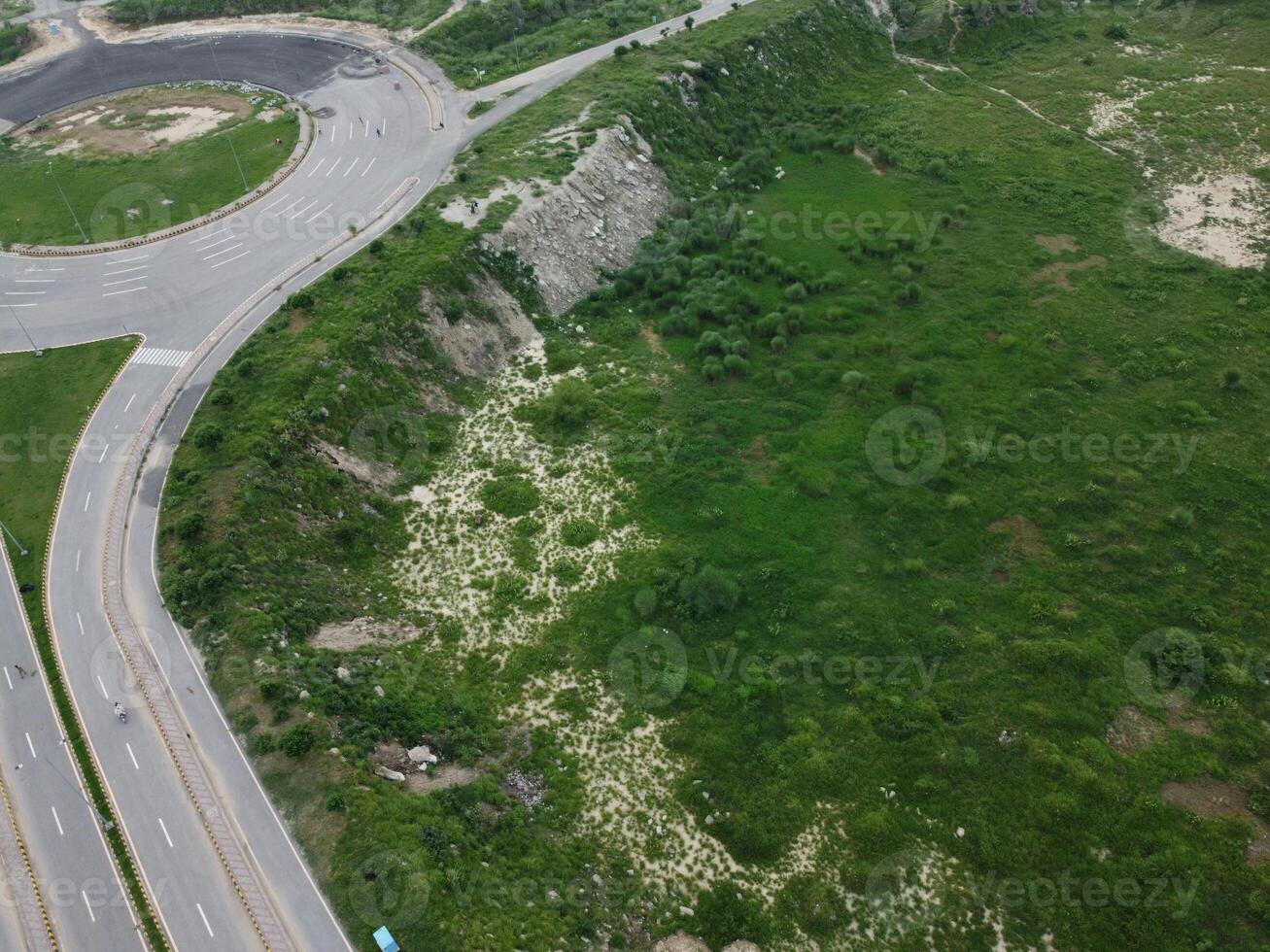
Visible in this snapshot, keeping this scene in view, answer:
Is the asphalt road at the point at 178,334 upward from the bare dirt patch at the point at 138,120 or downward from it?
downward

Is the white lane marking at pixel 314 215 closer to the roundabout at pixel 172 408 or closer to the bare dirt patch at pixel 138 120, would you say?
the roundabout at pixel 172 408

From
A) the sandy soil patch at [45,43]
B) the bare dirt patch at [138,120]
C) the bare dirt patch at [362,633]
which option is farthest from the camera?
the sandy soil patch at [45,43]

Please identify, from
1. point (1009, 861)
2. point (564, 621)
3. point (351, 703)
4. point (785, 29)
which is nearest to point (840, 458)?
point (564, 621)

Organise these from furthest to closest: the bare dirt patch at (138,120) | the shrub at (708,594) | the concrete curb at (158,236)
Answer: the bare dirt patch at (138,120) < the concrete curb at (158,236) < the shrub at (708,594)

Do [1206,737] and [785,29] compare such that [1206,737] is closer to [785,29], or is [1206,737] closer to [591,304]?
[591,304]

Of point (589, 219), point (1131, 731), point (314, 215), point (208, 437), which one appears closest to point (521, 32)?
point (589, 219)

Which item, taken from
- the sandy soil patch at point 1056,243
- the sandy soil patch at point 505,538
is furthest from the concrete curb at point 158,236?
the sandy soil patch at point 1056,243

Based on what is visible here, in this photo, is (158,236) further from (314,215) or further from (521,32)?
(521,32)


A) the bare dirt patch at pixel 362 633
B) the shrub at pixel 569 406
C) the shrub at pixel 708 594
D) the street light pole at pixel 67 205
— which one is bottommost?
the shrub at pixel 708 594
